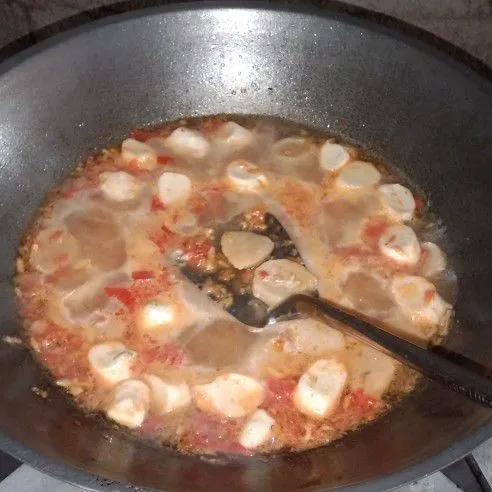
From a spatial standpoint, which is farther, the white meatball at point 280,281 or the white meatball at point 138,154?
the white meatball at point 138,154

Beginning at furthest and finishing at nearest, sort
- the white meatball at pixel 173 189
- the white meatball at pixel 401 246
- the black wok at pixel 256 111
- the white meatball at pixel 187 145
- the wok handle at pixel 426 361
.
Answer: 1. the white meatball at pixel 187 145
2. the white meatball at pixel 173 189
3. the white meatball at pixel 401 246
4. the black wok at pixel 256 111
5. the wok handle at pixel 426 361

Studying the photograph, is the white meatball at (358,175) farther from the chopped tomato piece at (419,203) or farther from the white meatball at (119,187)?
the white meatball at (119,187)

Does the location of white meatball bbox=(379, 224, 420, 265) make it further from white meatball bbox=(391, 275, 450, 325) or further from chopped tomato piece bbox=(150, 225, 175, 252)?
chopped tomato piece bbox=(150, 225, 175, 252)

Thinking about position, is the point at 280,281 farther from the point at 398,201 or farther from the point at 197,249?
the point at 398,201

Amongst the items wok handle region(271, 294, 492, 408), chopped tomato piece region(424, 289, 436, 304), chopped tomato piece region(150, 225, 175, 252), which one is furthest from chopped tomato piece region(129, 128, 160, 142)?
chopped tomato piece region(424, 289, 436, 304)

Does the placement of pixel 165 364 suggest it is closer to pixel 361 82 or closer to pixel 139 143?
pixel 139 143

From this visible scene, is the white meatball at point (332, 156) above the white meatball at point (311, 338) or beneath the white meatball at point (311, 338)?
above

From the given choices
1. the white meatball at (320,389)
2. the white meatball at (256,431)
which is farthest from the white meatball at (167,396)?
the white meatball at (320,389)

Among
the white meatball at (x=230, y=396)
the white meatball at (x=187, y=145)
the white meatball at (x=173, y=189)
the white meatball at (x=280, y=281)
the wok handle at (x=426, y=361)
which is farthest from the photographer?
the white meatball at (x=187, y=145)
